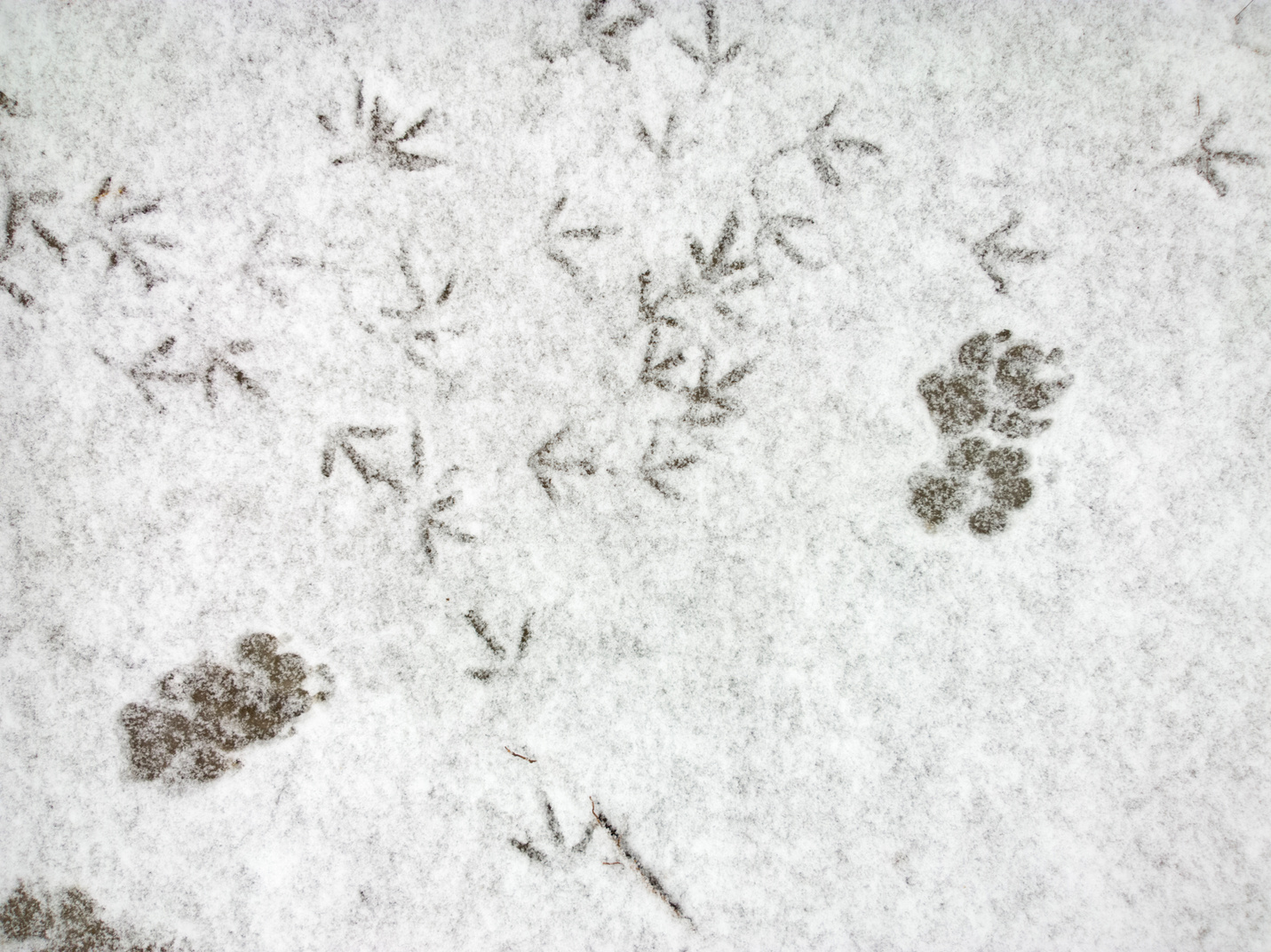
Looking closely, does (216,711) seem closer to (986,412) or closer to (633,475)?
(633,475)

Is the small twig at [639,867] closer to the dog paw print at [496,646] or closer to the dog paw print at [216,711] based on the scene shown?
the dog paw print at [496,646]

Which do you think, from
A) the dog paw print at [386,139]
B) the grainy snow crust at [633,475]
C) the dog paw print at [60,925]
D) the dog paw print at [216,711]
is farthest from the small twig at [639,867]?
the dog paw print at [386,139]

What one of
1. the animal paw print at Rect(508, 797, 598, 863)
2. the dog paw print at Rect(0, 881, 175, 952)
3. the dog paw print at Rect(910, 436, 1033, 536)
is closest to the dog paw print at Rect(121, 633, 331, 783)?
the dog paw print at Rect(0, 881, 175, 952)

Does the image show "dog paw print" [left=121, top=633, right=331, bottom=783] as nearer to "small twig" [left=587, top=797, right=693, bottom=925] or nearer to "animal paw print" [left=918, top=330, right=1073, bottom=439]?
"small twig" [left=587, top=797, right=693, bottom=925]

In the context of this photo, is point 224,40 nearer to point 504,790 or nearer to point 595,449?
point 595,449

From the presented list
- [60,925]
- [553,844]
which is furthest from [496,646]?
[60,925]

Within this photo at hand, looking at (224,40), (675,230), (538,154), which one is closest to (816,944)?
(675,230)

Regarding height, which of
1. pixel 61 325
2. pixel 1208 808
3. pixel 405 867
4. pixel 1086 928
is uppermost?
pixel 61 325
